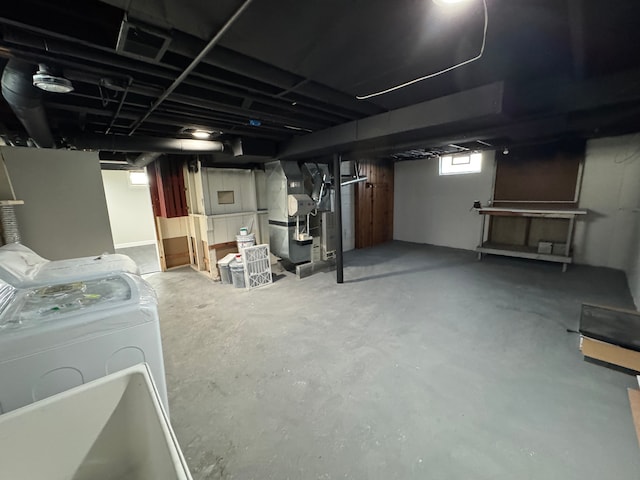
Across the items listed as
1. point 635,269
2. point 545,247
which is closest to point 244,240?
point 545,247

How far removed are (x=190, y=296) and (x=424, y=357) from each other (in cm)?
323

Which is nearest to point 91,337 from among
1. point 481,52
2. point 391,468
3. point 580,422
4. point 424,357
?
point 391,468

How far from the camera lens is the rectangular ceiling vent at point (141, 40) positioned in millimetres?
1302

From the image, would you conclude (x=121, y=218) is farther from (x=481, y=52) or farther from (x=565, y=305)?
(x=565, y=305)

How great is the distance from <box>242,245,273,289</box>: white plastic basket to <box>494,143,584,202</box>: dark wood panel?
5.06 meters

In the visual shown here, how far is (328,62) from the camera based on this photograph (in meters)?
1.71

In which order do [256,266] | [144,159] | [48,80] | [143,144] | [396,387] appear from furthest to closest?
[144,159], [256,266], [143,144], [396,387], [48,80]

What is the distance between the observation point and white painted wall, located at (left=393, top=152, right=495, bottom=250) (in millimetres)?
5938

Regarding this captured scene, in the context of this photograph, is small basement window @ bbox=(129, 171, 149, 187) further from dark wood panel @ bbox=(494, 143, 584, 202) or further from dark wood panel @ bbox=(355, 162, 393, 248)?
dark wood panel @ bbox=(494, 143, 584, 202)

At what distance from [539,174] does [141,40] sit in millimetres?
6438

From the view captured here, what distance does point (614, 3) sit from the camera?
1.30 m

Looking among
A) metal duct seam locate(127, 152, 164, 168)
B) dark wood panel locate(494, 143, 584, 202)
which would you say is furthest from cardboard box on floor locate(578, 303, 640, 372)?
metal duct seam locate(127, 152, 164, 168)

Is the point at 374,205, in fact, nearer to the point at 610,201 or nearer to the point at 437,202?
the point at 437,202

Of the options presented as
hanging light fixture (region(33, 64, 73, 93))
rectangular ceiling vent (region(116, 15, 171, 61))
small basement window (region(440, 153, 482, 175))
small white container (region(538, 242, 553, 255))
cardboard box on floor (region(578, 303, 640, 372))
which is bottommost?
cardboard box on floor (region(578, 303, 640, 372))
